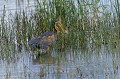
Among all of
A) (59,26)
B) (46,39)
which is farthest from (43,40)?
(59,26)

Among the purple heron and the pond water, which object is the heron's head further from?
the pond water

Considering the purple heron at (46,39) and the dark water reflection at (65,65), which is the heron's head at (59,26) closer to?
the purple heron at (46,39)

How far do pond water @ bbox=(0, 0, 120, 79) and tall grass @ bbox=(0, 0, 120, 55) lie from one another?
307 mm

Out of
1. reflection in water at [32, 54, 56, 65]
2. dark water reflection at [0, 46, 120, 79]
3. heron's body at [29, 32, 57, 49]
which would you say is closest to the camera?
dark water reflection at [0, 46, 120, 79]

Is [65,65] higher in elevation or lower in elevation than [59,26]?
lower

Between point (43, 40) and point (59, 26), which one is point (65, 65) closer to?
point (43, 40)

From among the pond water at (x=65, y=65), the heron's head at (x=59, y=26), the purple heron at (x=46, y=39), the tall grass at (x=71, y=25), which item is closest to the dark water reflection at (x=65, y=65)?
the pond water at (x=65, y=65)

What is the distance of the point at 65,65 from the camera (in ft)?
27.7

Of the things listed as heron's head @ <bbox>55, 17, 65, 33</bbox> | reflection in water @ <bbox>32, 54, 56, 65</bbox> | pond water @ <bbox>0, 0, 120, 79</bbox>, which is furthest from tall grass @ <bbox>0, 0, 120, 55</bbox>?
reflection in water @ <bbox>32, 54, 56, 65</bbox>

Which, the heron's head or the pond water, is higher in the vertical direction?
the heron's head

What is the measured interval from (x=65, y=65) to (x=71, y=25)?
6.83 feet

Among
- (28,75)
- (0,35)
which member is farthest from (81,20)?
(28,75)

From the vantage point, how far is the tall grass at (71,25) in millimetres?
9992

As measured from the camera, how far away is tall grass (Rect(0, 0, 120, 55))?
9.99 metres
